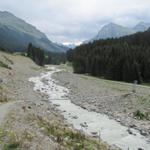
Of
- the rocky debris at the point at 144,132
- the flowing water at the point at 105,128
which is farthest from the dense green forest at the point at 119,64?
the rocky debris at the point at 144,132

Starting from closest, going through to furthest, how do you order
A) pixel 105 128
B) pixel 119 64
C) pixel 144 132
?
pixel 144 132
pixel 105 128
pixel 119 64

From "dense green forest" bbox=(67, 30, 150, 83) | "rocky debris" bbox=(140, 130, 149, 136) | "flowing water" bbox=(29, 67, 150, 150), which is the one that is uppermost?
"dense green forest" bbox=(67, 30, 150, 83)

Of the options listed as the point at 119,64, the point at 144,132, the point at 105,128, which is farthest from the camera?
the point at 119,64

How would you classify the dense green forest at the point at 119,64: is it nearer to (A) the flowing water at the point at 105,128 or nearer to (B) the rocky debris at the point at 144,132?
(A) the flowing water at the point at 105,128

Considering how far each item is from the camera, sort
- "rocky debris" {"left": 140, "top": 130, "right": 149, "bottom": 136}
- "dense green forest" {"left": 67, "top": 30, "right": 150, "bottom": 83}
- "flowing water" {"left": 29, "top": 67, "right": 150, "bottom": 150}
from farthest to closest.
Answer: "dense green forest" {"left": 67, "top": 30, "right": 150, "bottom": 83}, "rocky debris" {"left": 140, "top": 130, "right": 149, "bottom": 136}, "flowing water" {"left": 29, "top": 67, "right": 150, "bottom": 150}

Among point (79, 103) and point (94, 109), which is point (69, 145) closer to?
point (94, 109)

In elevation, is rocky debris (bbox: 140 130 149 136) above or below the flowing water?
above

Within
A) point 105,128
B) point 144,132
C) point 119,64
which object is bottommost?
point 105,128

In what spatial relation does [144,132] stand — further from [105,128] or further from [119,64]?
[119,64]

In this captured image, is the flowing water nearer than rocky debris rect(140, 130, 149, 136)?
Yes

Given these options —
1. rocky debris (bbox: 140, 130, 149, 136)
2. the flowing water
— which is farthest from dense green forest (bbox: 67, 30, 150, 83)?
rocky debris (bbox: 140, 130, 149, 136)

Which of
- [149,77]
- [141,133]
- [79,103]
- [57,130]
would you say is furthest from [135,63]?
[57,130]

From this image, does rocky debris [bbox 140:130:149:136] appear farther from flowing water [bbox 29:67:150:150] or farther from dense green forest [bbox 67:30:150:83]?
dense green forest [bbox 67:30:150:83]

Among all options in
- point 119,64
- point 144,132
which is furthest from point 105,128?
point 119,64
